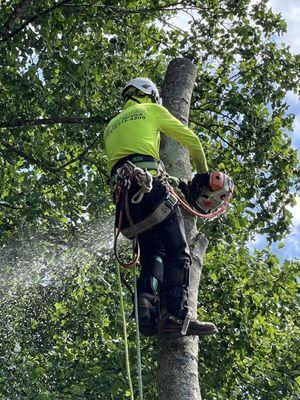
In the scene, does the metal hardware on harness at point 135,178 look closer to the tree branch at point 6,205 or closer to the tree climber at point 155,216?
the tree climber at point 155,216

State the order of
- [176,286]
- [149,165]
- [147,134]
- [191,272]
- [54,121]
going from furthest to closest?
1. [54,121]
2. [147,134]
3. [149,165]
4. [191,272]
5. [176,286]

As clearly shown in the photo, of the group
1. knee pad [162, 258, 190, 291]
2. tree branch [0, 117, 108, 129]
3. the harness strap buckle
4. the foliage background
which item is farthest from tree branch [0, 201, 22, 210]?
knee pad [162, 258, 190, 291]

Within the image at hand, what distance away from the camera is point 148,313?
164 inches

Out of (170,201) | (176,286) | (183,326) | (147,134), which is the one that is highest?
(147,134)

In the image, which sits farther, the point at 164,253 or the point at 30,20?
the point at 30,20

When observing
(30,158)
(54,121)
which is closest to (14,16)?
(54,121)

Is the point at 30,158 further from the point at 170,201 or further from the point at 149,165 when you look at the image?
the point at 170,201

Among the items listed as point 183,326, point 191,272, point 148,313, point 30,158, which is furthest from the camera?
point 30,158

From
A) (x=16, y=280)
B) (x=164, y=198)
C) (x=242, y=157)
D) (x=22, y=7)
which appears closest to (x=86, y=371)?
(x=16, y=280)

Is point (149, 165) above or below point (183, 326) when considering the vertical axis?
above

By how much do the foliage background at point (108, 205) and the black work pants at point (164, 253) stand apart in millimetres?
3621

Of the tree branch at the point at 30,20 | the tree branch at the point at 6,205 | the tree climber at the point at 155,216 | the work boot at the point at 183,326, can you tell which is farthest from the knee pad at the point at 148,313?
the tree branch at the point at 6,205

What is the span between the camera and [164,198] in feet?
14.9

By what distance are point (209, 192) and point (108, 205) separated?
4.36m
